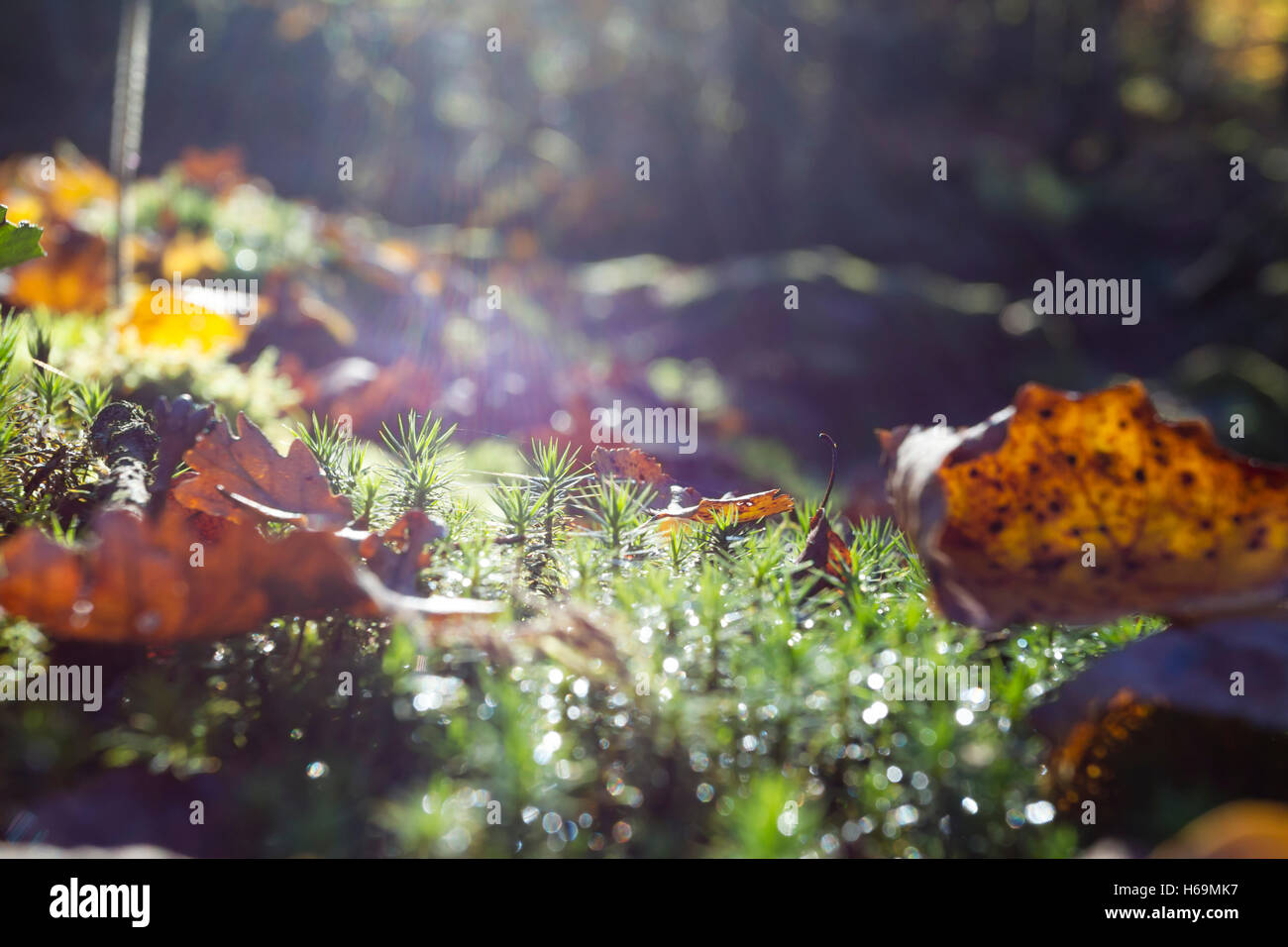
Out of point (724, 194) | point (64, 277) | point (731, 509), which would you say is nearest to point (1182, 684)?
point (731, 509)

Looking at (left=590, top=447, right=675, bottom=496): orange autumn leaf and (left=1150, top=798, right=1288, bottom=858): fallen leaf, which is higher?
(left=590, top=447, right=675, bottom=496): orange autumn leaf

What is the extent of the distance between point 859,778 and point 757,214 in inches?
547

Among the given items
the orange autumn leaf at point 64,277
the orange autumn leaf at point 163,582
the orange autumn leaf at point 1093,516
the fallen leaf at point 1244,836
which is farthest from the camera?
the orange autumn leaf at point 64,277

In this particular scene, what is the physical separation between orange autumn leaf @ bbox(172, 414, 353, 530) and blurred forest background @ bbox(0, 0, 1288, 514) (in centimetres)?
43

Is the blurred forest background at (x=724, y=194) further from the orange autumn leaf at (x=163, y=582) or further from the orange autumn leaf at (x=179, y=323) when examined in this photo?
the orange autumn leaf at (x=163, y=582)

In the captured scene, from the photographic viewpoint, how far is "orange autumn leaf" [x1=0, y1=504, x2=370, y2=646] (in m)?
0.89

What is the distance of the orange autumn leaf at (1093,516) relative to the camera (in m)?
1.09

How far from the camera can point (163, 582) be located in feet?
3.04

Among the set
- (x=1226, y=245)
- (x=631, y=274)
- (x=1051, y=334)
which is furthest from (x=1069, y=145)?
(x=631, y=274)

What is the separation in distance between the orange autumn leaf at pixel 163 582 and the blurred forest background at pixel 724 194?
0.71 m

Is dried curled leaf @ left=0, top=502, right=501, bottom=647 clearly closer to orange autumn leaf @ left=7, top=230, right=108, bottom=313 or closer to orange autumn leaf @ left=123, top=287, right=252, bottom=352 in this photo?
orange autumn leaf @ left=123, top=287, right=252, bottom=352

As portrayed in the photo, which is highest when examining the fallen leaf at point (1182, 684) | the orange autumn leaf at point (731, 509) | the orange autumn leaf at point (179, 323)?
the orange autumn leaf at point (179, 323)

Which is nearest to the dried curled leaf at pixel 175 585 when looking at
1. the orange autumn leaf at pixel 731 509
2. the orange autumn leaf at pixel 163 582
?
the orange autumn leaf at pixel 163 582

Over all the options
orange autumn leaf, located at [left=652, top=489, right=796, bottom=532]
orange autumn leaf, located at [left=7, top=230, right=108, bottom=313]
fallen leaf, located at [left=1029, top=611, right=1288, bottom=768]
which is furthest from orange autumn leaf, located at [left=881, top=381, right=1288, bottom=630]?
orange autumn leaf, located at [left=7, top=230, right=108, bottom=313]
